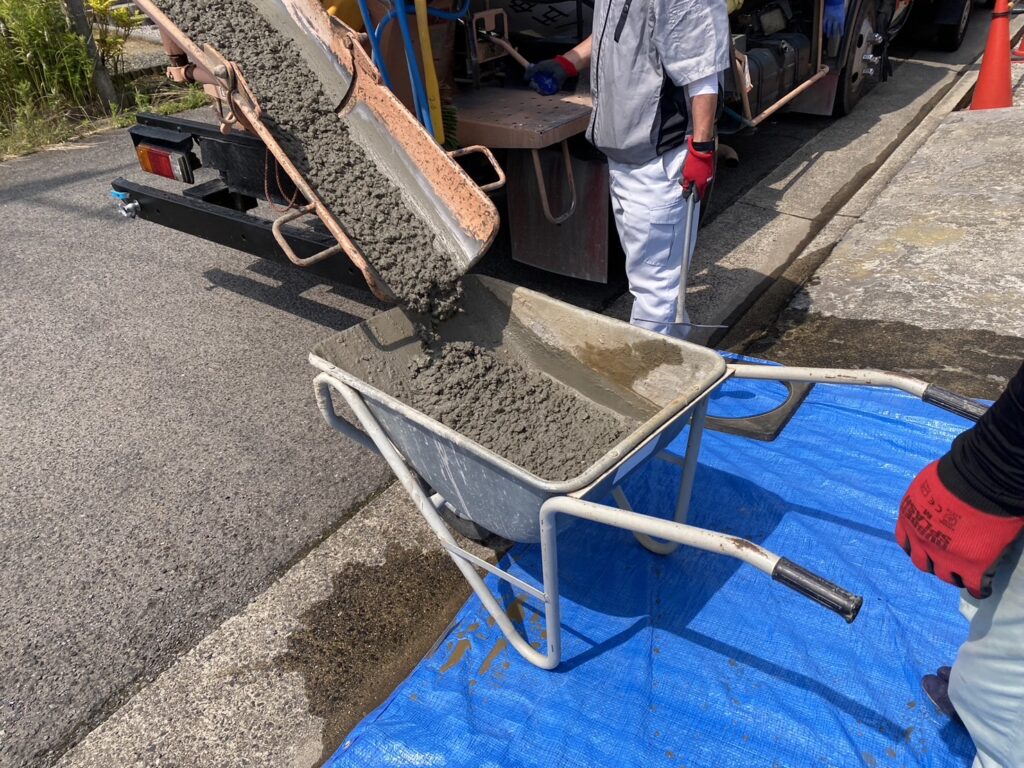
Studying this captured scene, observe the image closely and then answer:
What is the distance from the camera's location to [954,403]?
5.63 ft

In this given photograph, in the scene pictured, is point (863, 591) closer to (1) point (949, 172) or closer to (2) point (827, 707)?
(2) point (827, 707)

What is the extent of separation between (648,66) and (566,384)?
1.17m


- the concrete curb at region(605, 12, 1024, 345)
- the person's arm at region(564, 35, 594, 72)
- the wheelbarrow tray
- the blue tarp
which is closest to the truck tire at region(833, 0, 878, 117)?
the concrete curb at region(605, 12, 1024, 345)

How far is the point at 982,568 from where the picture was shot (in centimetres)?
130

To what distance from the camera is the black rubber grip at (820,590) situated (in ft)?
4.19

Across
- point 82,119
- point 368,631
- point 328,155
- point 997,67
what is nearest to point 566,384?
point 368,631

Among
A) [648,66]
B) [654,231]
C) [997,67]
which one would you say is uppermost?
[648,66]

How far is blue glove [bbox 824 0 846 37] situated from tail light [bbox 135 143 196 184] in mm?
Result: 4797

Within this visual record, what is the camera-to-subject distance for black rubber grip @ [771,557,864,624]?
128 cm

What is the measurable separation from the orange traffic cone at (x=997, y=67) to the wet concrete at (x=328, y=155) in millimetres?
5964

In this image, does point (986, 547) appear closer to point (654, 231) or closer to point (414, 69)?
point (654, 231)

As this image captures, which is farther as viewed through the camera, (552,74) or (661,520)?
(552,74)

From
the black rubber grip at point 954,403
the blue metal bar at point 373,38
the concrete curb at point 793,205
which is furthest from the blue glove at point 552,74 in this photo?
the black rubber grip at point 954,403

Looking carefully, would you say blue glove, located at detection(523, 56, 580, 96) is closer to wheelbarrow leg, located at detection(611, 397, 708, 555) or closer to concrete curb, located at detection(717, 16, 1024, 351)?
concrete curb, located at detection(717, 16, 1024, 351)
